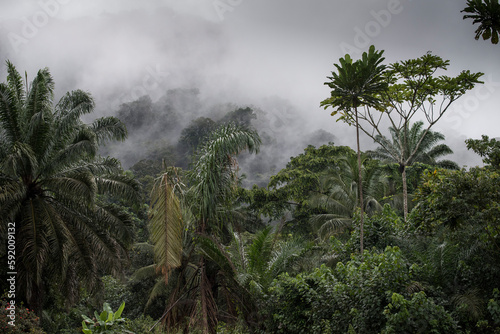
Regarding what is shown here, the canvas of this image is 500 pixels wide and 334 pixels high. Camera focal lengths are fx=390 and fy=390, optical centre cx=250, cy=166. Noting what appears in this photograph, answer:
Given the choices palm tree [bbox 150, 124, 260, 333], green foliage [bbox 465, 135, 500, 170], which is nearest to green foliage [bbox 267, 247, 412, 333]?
palm tree [bbox 150, 124, 260, 333]

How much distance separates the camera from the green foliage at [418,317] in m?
5.97

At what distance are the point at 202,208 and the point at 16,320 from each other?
442cm

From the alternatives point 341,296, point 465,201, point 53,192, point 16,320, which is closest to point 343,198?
point 341,296

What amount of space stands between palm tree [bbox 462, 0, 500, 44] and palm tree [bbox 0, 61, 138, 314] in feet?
27.4

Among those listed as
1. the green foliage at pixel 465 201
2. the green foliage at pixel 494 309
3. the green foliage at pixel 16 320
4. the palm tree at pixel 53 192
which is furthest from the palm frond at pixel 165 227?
the green foliage at pixel 494 309

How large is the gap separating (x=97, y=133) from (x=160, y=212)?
4.54 m

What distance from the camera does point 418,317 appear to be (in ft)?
19.9

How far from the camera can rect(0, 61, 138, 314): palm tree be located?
342 inches

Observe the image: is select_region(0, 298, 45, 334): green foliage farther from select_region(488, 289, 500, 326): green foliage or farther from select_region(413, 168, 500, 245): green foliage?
select_region(488, 289, 500, 326): green foliage

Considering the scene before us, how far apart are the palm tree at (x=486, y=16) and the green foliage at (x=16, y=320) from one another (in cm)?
1000

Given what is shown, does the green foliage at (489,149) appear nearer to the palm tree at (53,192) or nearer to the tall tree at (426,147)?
the palm tree at (53,192)

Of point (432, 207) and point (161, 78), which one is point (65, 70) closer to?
point (161, 78)

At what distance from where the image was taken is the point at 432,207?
7332 millimetres

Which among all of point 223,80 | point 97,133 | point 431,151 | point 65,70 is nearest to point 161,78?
point 223,80
